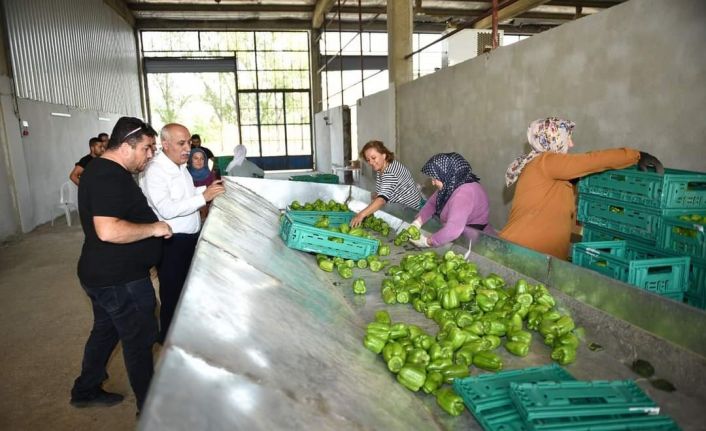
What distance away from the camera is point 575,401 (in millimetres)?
1692

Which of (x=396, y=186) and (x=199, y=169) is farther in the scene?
(x=199, y=169)

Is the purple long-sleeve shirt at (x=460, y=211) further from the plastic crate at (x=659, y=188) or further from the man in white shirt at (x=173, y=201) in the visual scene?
the man in white shirt at (x=173, y=201)

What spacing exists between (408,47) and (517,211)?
7.55m

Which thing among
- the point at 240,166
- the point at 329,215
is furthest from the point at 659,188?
the point at 240,166

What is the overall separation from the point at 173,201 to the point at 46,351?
6.90ft

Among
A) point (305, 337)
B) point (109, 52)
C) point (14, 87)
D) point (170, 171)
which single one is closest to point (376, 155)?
point (170, 171)

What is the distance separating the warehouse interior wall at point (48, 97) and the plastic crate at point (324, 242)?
7.81m

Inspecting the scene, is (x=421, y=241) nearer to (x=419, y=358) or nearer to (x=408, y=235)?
(x=408, y=235)

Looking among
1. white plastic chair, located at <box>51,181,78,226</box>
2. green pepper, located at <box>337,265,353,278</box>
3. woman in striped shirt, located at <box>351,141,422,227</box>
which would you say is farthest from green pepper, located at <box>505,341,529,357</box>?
white plastic chair, located at <box>51,181,78,226</box>

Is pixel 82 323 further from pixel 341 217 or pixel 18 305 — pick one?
pixel 341 217

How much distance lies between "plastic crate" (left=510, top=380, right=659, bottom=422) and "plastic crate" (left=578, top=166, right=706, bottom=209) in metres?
1.32

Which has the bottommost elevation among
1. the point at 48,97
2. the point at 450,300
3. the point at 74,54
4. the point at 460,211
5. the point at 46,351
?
the point at 46,351

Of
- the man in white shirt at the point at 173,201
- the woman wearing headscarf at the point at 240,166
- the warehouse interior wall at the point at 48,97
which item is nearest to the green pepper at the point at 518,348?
the man in white shirt at the point at 173,201

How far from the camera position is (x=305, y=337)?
1.96 m
